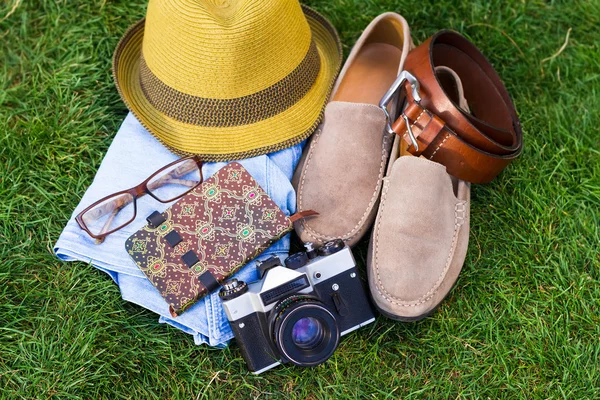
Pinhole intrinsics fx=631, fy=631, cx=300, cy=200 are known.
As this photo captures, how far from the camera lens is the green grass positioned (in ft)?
6.44

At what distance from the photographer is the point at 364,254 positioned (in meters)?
2.19

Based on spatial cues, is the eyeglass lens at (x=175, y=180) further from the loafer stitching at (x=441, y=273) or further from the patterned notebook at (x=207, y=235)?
the loafer stitching at (x=441, y=273)

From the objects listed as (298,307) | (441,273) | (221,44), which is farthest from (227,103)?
(441,273)

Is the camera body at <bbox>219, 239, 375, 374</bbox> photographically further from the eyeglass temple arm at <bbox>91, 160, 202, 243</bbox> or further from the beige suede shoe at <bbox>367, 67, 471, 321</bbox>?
the eyeglass temple arm at <bbox>91, 160, 202, 243</bbox>

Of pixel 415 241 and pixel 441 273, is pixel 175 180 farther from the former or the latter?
pixel 441 273

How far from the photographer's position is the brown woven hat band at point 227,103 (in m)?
2.00

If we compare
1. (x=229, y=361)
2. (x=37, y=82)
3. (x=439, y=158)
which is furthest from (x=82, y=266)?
(x=439, y=158)

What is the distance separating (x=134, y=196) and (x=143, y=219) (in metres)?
0.08

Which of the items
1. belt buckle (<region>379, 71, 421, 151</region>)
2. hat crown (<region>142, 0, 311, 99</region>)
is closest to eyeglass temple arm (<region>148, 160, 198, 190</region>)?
hat crown (<region>142, 0, 311, 99</region>)

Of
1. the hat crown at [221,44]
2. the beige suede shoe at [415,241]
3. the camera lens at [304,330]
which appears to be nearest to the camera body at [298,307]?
the camera lens at [304,330]

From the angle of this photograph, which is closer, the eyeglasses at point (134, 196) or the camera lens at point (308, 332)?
the camera lens at point (308, 332)

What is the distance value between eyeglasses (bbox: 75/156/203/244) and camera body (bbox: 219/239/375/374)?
1.37 ft

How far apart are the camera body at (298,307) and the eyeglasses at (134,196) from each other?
1.37 feet

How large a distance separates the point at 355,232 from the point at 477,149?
470 mm
